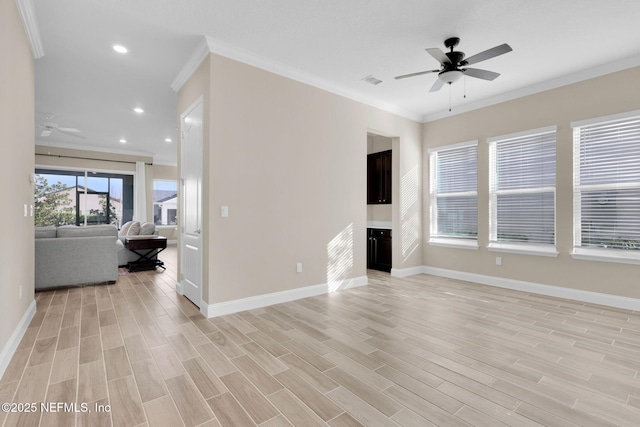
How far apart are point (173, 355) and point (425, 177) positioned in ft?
16.8

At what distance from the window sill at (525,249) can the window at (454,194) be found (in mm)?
323

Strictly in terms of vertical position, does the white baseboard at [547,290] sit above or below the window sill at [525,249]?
below

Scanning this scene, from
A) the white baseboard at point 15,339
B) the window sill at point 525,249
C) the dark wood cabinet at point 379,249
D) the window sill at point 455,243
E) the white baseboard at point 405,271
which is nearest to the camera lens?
the white baseboard at point 15,339

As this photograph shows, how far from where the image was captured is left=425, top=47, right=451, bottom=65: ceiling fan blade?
9.40ft

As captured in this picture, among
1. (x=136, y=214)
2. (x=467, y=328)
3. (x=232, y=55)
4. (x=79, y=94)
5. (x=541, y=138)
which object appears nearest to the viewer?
(x=467, y=328)

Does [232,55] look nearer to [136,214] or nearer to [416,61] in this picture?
[416,61]

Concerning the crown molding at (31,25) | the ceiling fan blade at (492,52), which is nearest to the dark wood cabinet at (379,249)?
the ceiling fan blade at (492,52)

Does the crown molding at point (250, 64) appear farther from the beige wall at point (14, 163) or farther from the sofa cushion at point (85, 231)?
the sofa cushion at point (85, 231)

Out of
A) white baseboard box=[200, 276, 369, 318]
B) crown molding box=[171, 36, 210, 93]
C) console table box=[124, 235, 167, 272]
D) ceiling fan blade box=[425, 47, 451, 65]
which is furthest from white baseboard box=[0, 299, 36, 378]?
ceiling fan blade box=[425, 47, 451, 65]

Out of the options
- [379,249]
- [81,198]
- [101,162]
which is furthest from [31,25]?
[81,198]

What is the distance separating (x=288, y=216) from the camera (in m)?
3.90

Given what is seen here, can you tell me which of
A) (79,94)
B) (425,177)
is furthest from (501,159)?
(79,94)

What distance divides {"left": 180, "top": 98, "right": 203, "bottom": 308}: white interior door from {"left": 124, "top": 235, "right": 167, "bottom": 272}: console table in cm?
215

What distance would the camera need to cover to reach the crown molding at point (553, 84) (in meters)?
3.70
